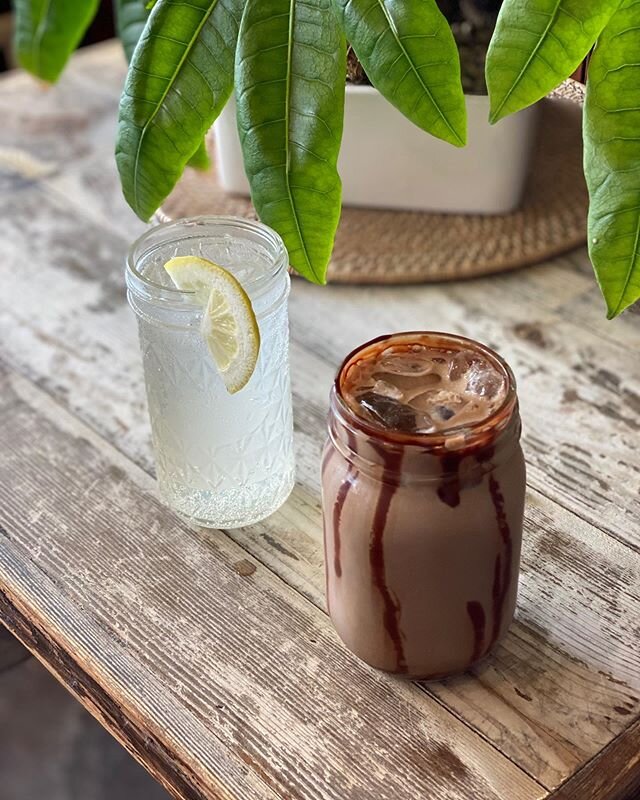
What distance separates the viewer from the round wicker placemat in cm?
111

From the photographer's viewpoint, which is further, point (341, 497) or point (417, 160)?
point (417, 160)

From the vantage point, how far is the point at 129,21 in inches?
43.3

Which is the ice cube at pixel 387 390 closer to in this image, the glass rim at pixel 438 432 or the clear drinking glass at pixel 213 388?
the glass rim at pixel 438 432

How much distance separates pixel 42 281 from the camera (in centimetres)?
117

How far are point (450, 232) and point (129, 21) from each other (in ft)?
1.35

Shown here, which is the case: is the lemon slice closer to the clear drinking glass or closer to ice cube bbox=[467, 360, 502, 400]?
the clear drinking glass

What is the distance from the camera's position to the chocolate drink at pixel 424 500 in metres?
0.63

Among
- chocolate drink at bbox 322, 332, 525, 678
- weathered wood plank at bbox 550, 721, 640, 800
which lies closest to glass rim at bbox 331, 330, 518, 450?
chocolate drink at bbox 322, 332, 525, 678

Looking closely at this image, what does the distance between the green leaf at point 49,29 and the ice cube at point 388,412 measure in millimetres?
730

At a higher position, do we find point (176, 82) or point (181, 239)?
point (176, 82)

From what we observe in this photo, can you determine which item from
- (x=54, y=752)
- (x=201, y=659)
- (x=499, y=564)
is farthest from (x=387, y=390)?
(x=54, y=752)

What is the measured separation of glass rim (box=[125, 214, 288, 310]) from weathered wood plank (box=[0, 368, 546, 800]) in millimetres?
206

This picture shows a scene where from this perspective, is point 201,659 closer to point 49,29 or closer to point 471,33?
point 471,33

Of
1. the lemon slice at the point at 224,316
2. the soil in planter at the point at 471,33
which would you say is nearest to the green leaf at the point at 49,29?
the soil in planter at the point at 471,33
